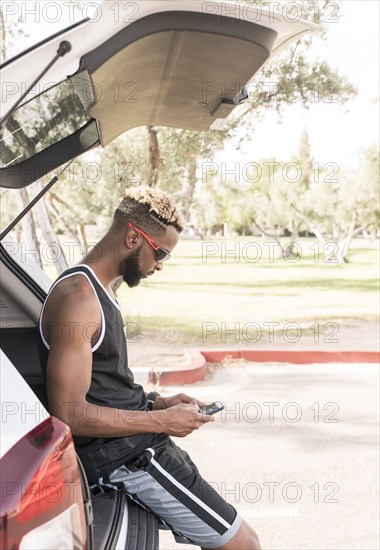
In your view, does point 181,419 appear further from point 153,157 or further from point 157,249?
point 153,157

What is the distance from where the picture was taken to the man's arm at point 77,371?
6.85ft

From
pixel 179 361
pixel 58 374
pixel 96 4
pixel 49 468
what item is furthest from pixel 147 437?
pixel 179 361

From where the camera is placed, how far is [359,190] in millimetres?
45188

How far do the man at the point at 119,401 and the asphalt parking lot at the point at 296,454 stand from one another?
1834 mm

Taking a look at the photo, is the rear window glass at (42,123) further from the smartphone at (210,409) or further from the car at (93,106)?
the smartphone at (210,409)

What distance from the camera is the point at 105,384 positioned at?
2.26 metres

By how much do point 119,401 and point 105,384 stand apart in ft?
0.29

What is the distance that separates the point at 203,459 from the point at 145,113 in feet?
11.5

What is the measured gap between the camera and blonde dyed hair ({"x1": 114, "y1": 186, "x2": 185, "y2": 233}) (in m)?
2.37

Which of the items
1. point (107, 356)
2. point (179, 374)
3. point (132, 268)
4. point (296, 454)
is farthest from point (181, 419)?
point (179, 374)

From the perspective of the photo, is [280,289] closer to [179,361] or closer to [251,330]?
[251,330]

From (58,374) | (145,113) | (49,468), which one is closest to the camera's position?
(49,468)

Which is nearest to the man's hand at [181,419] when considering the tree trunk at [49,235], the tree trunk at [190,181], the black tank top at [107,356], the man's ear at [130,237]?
the black tank top at [107,356]

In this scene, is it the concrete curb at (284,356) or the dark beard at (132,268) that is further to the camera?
the concrete curb at (284,356)
